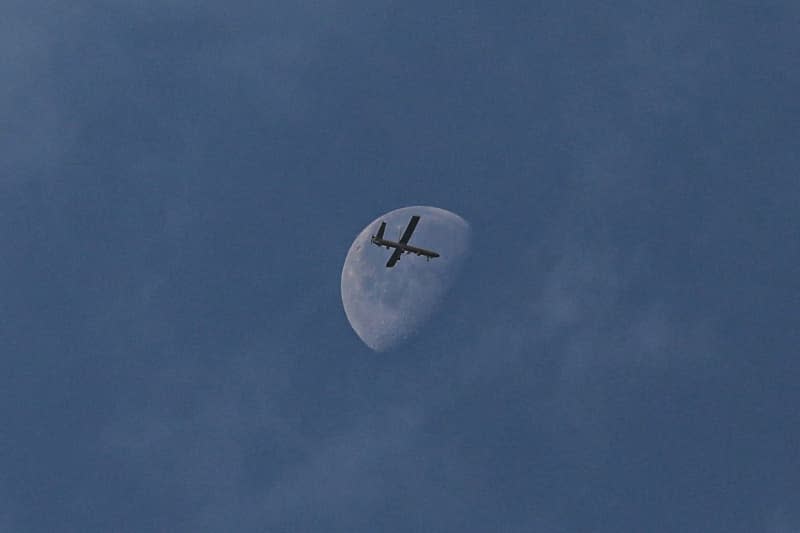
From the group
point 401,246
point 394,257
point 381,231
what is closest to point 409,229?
point 401,246

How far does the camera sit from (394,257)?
137 m

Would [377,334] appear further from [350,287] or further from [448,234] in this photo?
[448,234]

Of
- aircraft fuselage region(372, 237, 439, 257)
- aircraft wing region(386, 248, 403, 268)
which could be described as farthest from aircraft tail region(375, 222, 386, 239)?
aircraft wing region(386, 248, 403, 268)

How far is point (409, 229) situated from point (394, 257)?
17.1 feet

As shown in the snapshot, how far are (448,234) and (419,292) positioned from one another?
9543 mm

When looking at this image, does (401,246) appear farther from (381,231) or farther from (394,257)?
(381,231)

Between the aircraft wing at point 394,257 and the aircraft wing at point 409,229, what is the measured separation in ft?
4.52

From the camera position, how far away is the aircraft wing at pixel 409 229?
132m

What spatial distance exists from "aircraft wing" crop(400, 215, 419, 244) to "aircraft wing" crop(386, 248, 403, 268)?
1.38m

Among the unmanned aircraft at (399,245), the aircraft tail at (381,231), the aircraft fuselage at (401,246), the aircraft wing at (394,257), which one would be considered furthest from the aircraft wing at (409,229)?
the aircraft tail at (381,231)

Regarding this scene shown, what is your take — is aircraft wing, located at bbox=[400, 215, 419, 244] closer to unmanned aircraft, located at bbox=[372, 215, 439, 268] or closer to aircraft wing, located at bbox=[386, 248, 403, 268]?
unmanned aircraft, located at bbox=[372, 215, 439, 268]

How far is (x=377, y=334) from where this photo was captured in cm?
13450

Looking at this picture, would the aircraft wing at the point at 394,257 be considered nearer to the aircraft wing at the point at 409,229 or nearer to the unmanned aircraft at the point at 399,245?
the unmanned aircraft at the point at 399,245

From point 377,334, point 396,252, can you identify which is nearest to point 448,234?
point 396,252
